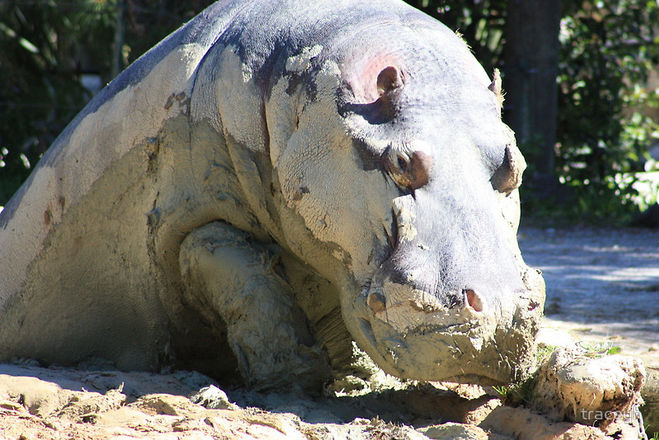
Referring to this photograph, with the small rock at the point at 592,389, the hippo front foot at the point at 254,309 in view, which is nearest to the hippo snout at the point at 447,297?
the small rock at the point at 592,389

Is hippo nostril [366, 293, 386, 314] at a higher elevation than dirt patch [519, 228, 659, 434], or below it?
higher

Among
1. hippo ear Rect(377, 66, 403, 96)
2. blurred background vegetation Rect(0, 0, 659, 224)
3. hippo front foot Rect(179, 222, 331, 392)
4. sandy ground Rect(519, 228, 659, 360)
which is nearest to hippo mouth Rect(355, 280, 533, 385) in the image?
hippo front foot Rect(179, 222, 331, 392)

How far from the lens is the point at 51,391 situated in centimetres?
282

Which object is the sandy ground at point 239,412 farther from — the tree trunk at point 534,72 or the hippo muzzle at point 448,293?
the tree trunk at point 534,72

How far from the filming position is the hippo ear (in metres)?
2.82

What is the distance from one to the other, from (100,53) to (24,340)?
657cm

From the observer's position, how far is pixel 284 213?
10.1 feet

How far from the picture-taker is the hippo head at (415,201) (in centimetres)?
251

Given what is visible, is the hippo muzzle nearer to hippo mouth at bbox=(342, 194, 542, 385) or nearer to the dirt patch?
hippo mouth at bbox=(342, 194, 542, 385)

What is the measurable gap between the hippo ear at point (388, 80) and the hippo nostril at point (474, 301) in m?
0.72

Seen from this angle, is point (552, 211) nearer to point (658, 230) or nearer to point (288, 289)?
point (658, 230)

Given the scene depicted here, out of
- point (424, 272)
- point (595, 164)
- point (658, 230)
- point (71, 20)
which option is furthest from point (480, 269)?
point (71, 20)

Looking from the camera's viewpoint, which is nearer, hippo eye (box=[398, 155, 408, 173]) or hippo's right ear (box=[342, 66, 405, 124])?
hippo eye (box=[398, 155, 408, 173])

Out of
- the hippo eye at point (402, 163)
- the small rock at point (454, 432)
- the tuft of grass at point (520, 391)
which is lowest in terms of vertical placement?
the small rock at point (454, 432)
